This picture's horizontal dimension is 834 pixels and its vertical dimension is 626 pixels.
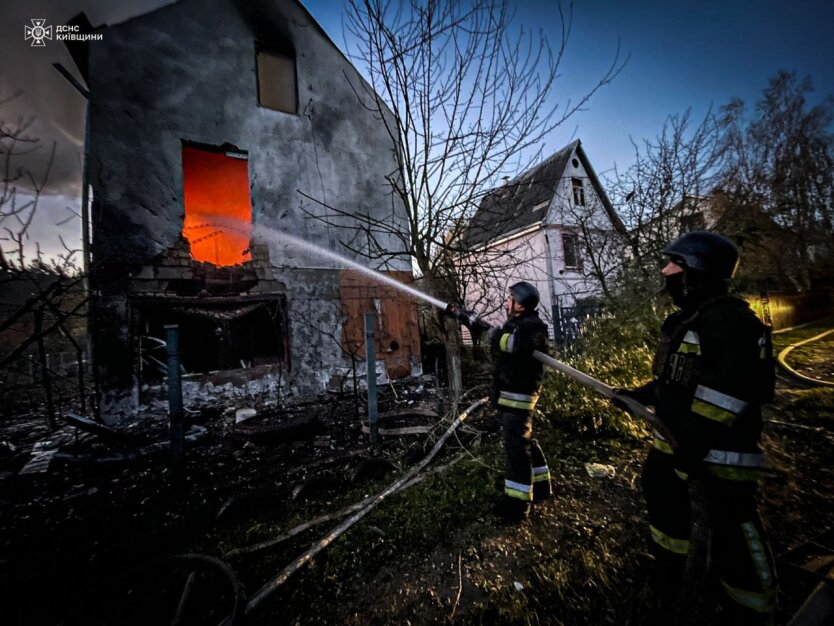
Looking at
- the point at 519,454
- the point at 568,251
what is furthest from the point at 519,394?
the point at 568,251

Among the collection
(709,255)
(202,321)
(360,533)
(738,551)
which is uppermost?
(709,255)

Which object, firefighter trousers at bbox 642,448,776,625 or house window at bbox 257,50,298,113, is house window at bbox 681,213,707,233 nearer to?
firefighter trousers at bbox 642,448,776,625

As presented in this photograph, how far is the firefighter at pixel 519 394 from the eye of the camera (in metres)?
2.82

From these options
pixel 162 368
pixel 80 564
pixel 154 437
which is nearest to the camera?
pixel 80 564

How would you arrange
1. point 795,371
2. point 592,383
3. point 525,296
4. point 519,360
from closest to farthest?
point 592,383, point 519,360, point 525,296, point 795,371

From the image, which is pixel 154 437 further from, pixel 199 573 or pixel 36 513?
pixel 199 573

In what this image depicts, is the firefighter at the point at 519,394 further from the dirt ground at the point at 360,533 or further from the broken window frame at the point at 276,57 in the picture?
the broken window frame at the point at 276,57

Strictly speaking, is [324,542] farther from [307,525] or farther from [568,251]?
[568,251]

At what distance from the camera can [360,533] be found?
9.21 feet

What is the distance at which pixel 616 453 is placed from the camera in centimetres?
397

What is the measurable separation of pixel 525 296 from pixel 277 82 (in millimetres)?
8922

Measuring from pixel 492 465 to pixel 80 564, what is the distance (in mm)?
3807

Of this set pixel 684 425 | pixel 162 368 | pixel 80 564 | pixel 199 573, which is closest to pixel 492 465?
pixel 684 425

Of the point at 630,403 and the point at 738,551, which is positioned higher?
the point at 630,403
